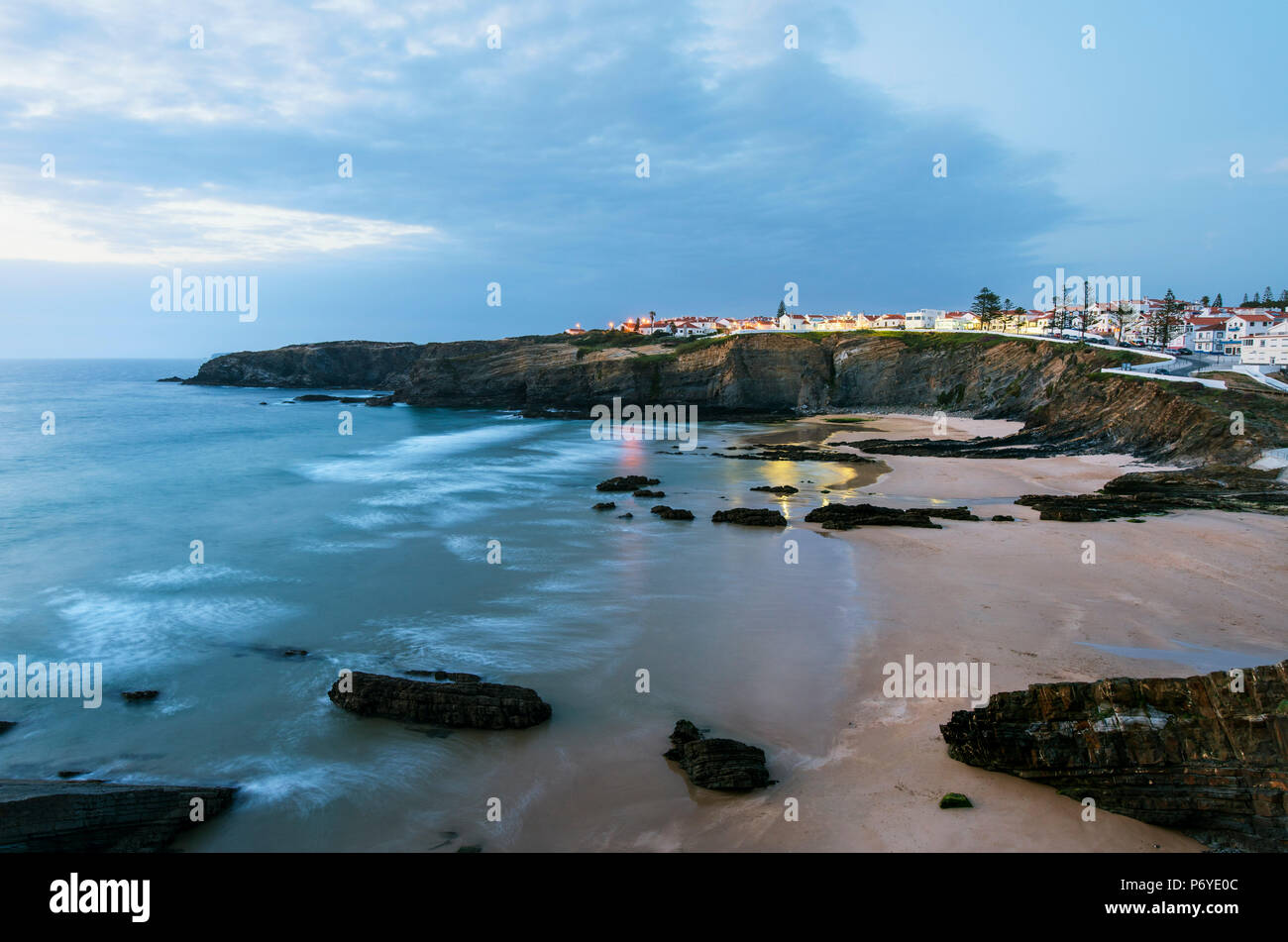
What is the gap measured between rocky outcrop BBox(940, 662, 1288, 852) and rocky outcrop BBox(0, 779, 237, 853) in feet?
35.7

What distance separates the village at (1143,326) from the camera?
6888 centimetres

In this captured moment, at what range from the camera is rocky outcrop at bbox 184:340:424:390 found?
12896cm

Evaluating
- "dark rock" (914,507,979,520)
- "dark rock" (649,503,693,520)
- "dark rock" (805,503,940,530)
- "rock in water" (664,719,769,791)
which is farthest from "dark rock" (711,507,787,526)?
"rock in water" (664,719,769,791)

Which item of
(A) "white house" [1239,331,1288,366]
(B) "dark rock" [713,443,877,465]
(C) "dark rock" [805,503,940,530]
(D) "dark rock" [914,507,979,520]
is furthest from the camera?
(A) "white house" [1239,331,1288,366]

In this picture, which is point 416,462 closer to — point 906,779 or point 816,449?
point 816,449

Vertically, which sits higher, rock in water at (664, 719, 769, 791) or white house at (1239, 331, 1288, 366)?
white house at (1239, 331, 1288, 366)

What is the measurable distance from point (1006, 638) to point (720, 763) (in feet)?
25.2

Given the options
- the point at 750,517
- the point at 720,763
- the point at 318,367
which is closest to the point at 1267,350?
the point at 750,517

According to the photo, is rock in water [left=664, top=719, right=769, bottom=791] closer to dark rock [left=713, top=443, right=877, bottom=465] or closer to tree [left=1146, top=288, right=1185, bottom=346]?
dark rock [left=713, top=443, right=877, bottom=465]

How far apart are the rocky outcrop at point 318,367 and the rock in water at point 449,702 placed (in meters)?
121

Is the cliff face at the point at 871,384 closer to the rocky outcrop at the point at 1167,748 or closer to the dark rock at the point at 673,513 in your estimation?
the dark rock at the point at 673,513

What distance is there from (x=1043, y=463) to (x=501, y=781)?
37.3 meters

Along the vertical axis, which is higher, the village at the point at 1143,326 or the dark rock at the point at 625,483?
the village at the point at 1143,326

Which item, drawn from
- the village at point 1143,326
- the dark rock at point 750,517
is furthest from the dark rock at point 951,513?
the village at point 1143,326
